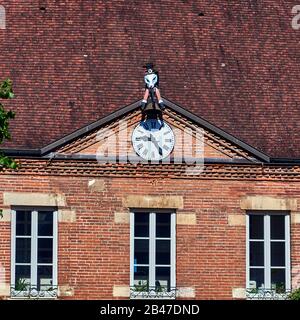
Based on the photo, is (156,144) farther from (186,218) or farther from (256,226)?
(256,226)

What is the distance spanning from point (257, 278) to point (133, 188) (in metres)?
3.30

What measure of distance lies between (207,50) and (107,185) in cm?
473

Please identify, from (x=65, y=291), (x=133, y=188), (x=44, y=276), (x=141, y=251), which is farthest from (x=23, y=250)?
(x=133, y=188)

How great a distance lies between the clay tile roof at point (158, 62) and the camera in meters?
37.0

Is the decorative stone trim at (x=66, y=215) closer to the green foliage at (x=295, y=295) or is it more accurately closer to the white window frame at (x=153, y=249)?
the white window frame at (x=153, y=249)

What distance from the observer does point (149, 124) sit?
35.8 metres

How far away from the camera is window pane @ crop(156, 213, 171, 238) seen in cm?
3606

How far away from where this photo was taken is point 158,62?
3819cm

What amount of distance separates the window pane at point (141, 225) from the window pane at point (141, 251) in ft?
0.55

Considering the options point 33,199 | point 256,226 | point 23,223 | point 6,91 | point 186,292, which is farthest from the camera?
point 256,226
